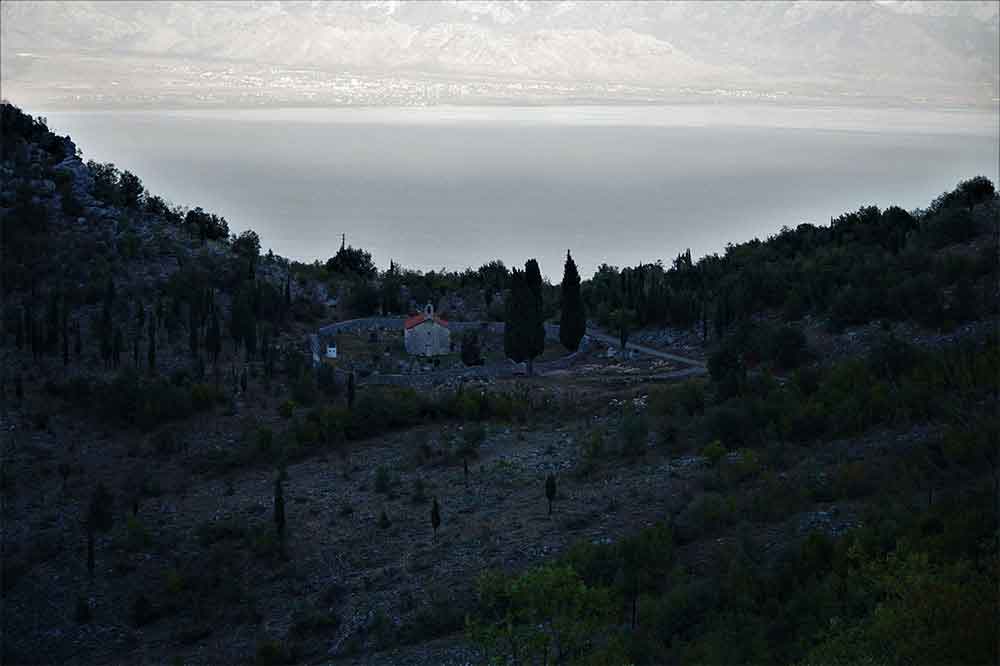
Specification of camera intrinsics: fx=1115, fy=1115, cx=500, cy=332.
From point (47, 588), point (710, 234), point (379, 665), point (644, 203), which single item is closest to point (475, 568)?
point (379, 665)

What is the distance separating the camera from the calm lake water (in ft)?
236

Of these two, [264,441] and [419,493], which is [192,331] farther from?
[419,493]

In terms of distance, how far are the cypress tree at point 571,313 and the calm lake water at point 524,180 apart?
101ft

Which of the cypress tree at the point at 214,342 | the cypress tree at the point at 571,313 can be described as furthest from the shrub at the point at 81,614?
the cypress tree at the point at 571,313

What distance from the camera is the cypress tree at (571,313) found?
2633 cm

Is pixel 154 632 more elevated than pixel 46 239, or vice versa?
pixel 46 239

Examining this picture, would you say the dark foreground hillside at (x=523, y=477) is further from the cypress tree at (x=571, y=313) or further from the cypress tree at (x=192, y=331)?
the cypress tree at (x=571, y=313)

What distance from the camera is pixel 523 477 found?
1795 cm

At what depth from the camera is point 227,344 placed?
26609 mm

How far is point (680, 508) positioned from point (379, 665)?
4920 millimetres

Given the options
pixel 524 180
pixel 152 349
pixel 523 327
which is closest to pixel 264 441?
pixel 152 349

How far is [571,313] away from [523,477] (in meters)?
9.00

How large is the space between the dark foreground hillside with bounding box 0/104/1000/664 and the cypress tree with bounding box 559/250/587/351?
0.52 m

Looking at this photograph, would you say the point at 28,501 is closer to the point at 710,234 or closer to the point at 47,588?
the point at 47,588
